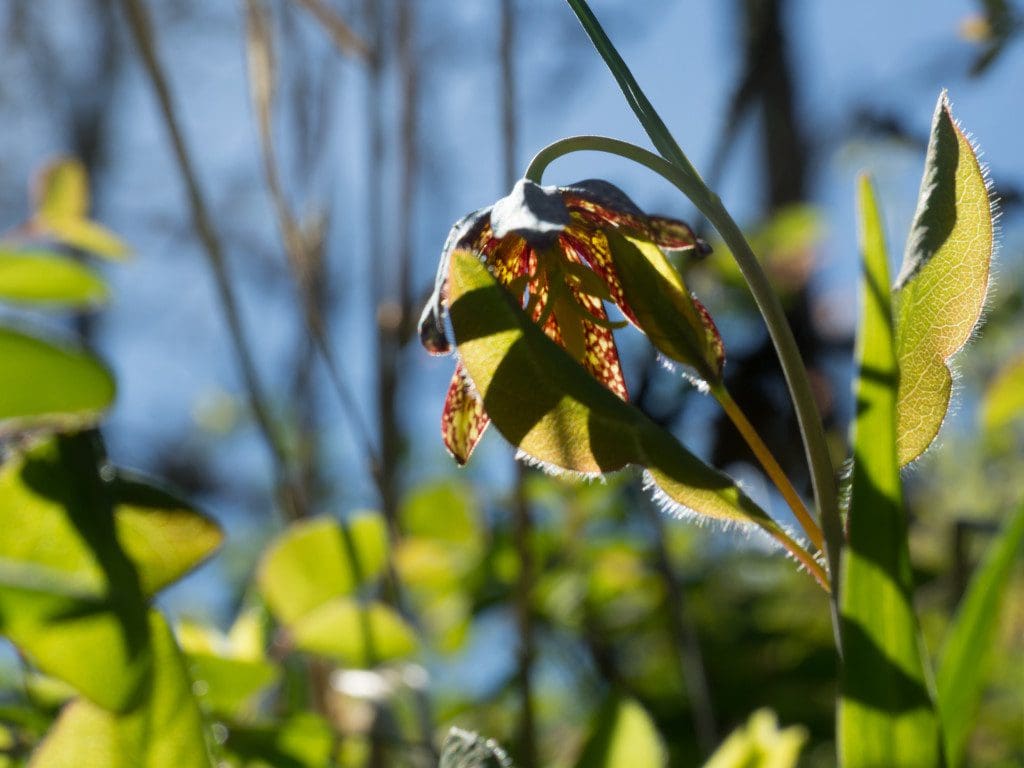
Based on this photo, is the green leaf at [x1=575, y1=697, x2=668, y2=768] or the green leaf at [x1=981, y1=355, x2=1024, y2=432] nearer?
the green leaf at [x1=575, y1=697, x2=668, y2=768]

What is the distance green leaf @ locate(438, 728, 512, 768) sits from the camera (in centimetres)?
30

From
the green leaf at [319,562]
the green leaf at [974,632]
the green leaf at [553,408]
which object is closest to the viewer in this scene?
the green leaf at [553,408]

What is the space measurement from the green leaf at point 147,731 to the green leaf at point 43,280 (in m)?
0.24

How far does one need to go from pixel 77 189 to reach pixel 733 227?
2.26ft

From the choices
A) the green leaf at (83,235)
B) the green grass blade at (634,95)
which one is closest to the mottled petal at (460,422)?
the green grass blade at (634,95)

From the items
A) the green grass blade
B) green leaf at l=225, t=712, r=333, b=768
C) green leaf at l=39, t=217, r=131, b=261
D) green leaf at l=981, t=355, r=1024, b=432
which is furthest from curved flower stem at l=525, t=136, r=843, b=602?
green leaf at l=39, t=217, r=131, b=261

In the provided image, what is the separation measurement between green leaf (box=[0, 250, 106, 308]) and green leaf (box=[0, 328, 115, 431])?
0.19m

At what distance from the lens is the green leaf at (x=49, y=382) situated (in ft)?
1.04

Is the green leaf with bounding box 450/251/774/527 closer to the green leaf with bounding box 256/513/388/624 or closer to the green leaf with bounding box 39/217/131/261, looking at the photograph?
the green leaf with bounding box 256/513/388/624

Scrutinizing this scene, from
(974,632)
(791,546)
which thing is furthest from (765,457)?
(974,632)

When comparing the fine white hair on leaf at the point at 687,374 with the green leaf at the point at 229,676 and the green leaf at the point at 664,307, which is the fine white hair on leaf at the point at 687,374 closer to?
the green leaf at the point at 664,307

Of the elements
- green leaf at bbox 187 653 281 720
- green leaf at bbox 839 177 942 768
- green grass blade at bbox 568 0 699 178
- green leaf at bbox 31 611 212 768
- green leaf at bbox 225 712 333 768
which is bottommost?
green leaf at bbox 225 712 333 768

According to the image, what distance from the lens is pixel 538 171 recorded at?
0.32 meters

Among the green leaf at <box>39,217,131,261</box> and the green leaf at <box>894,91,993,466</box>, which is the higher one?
the green leaf at <box>894,91,993,466</box>
